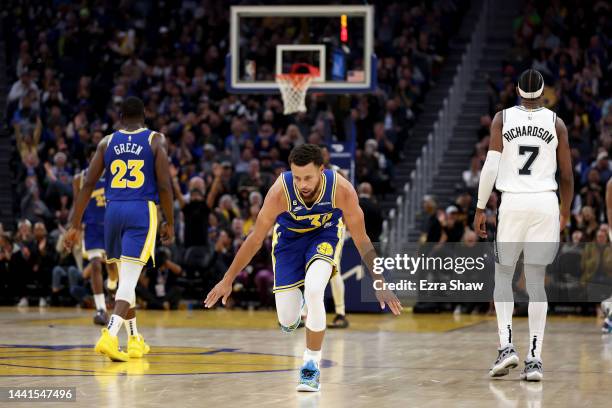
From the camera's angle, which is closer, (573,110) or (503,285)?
(503,285)

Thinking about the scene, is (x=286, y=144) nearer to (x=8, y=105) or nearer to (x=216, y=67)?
(x=216, y=67)

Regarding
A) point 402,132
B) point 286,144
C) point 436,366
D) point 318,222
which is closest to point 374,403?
point 318,222

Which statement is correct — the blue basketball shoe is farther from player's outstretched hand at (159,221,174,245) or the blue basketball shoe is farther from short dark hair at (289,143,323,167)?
player's outstretched hand at (159,221,174,245)

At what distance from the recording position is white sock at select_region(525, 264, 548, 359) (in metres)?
9.80

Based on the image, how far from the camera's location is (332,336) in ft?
48.4

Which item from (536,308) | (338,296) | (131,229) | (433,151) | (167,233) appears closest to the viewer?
(536,308)

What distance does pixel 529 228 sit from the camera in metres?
9.92

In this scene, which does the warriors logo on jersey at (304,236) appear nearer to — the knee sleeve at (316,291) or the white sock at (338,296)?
the knee sleeve at (316,291)

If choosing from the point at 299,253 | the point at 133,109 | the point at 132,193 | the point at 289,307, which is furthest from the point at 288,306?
the point at 133,109

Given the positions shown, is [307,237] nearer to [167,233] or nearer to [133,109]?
[167,233]

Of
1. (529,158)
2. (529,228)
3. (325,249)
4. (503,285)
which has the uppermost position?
(529,158)

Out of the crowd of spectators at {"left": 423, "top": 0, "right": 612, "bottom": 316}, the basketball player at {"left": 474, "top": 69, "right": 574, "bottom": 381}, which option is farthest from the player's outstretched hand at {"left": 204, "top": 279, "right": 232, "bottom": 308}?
the crowd of spectators at {"left": 423, "top": 0, "right": 612, "bottom": 316}

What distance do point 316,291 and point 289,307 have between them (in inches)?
12.5

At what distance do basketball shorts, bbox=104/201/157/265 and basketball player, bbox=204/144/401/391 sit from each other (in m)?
2.38
